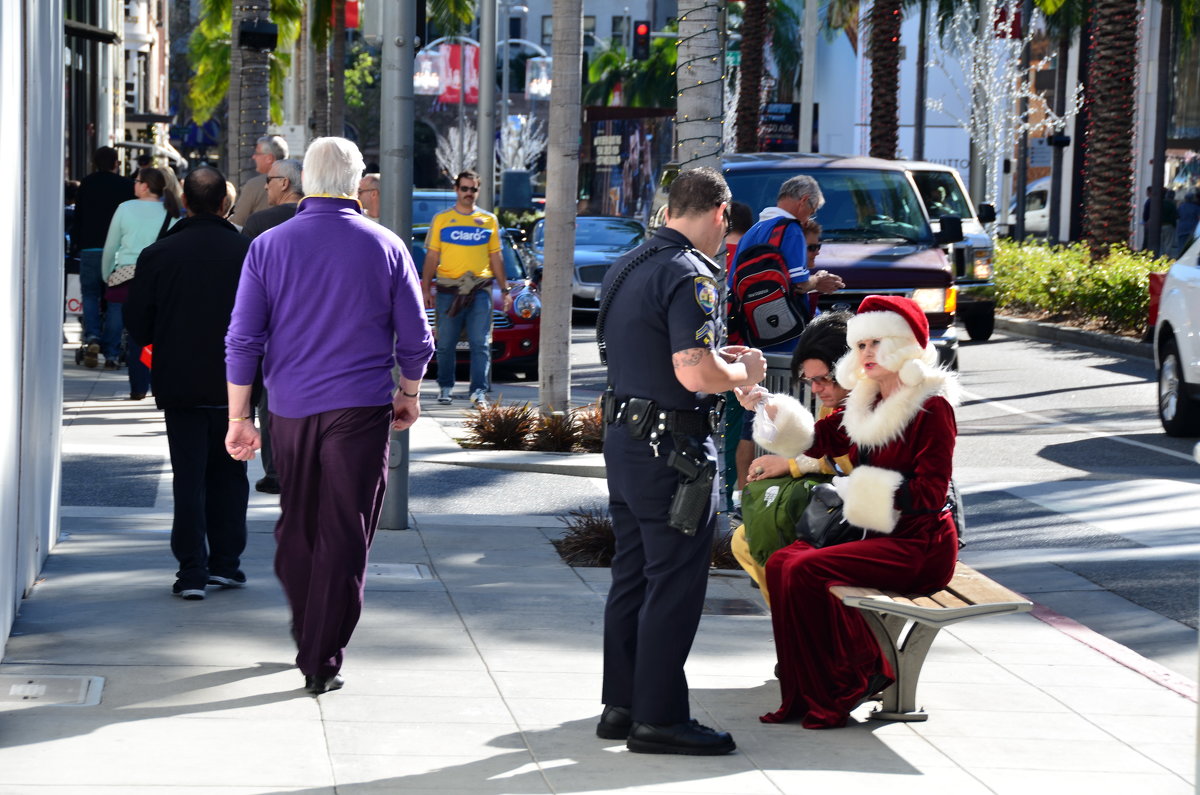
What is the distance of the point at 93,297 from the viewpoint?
52.8 ft

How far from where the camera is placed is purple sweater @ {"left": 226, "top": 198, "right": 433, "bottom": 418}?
586 centimetres

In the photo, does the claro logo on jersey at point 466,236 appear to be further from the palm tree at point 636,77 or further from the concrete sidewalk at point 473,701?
the palm tree at point 636,77

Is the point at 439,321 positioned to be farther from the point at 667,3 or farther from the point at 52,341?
the point at 667,3

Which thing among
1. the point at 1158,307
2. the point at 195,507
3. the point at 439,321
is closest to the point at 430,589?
the point at 195,507

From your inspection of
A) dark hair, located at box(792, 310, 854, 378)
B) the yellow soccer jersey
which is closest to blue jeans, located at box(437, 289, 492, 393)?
the yellow soccer jersey

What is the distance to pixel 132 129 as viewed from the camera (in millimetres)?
48938

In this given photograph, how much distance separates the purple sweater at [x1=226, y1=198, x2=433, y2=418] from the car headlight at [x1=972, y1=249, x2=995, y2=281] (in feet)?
54.8

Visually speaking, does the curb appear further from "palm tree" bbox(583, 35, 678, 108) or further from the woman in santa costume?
"palm tree" bbox(583, 35, 678, 108)

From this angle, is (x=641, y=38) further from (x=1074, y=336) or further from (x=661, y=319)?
(x=661, y=319)

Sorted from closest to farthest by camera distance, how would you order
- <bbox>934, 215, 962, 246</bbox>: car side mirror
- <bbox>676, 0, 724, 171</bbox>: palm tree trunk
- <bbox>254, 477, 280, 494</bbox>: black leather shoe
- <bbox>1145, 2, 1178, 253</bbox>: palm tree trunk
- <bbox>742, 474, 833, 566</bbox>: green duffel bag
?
1. <bbox>742, 474, 833, 566</bbox>: green duffel bag
2. <bbox>676, 0, 724, 171</bbox>: palm tree trunk
3. <bbox>254, 477, 280, 494</bbox>: black leather shoe
4. <bbox>934, 215, 962, 246</bbox>: car side mirror
5. <bbox>1145, 2, 1178, 253</bbox>: palm tree trunk

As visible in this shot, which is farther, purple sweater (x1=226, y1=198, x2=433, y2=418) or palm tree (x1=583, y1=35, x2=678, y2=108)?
palm tree (x1=583, y1=35, x2=678, y2=108)

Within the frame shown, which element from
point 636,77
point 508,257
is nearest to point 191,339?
point 508,257

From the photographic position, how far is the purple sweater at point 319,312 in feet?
19.2

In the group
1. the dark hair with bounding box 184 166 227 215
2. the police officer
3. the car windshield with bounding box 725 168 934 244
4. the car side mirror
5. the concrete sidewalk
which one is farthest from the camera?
the car side mirror
